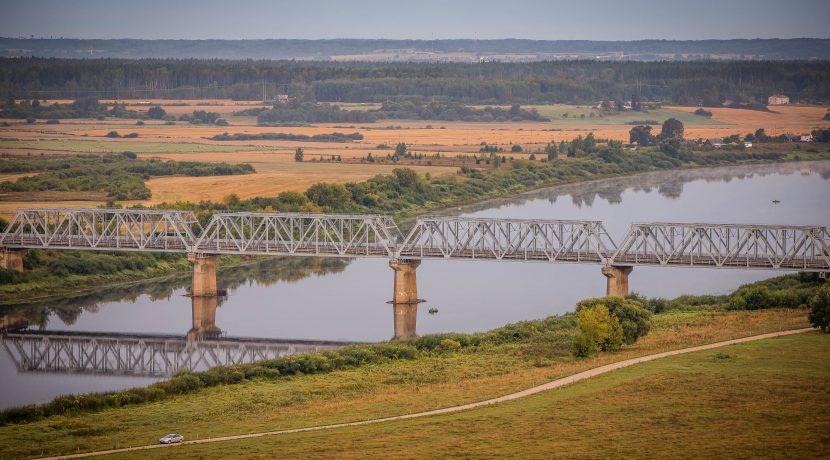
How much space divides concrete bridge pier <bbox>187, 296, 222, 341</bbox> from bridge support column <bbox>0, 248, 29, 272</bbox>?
1101cm

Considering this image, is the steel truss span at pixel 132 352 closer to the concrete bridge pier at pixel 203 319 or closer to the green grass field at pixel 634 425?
the concrete bridge pier at pixel 203 319

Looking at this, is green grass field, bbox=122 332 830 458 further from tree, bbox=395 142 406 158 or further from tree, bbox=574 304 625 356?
Answer: tree, bbox=395 142 406 158

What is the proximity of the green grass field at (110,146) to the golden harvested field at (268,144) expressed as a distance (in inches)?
4.1

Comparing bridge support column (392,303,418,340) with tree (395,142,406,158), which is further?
tree (395,142,406,158)

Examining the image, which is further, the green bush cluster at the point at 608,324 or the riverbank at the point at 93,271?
the riverbank at the point at 93,271

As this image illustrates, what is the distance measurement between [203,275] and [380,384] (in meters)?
26.6

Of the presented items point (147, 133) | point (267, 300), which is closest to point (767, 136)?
point (147, 133)

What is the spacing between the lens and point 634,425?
1720 inches

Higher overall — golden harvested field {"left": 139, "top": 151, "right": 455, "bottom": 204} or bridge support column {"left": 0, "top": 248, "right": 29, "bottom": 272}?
golden harvested field {"left": 139, "top": 151, "right": 455, "bottom": 204}

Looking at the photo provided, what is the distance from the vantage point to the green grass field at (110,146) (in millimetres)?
148000

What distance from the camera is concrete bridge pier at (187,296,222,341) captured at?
226 feet

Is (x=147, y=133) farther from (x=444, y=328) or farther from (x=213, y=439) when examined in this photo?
(x=213, y=439)

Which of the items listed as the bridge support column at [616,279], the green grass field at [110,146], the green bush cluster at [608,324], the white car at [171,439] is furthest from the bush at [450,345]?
the green grass field at [110,146]

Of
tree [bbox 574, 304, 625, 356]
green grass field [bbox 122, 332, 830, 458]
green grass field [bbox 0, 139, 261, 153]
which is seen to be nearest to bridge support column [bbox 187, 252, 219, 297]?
tree [bbox 574, 304, 625, 356]
